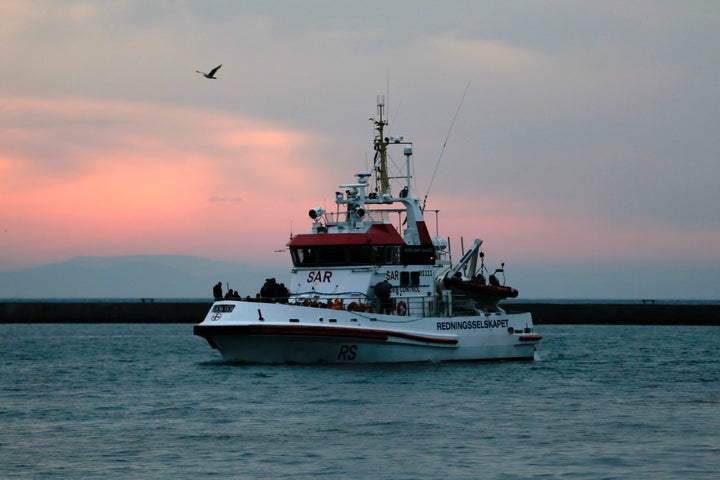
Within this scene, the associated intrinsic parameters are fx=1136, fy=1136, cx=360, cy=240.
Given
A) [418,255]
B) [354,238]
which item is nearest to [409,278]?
[418,255]

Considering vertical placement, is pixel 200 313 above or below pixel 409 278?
below

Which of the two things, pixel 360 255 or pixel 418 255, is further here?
pixel 418 255

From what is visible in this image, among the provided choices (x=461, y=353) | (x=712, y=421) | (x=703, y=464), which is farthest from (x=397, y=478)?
(x=461, y=353)

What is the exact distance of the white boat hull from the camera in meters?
38.4

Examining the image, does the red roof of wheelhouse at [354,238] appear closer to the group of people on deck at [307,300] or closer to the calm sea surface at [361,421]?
the group of people on deck at [307,300]

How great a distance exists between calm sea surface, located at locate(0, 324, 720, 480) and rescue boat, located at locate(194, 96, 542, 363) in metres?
0.88

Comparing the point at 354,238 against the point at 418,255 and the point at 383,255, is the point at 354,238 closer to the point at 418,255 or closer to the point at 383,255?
the point at 383,255

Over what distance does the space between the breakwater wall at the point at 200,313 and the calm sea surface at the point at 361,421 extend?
196ft

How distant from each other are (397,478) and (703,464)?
20.4 feet

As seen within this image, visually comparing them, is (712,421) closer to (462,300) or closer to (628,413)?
(628,413)

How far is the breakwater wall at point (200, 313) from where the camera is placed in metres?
105

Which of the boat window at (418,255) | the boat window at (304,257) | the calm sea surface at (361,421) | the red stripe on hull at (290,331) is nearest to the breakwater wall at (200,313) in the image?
the calm sea surface at (361,421)

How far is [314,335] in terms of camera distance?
38.4 metres

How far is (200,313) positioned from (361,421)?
82.8 meters
